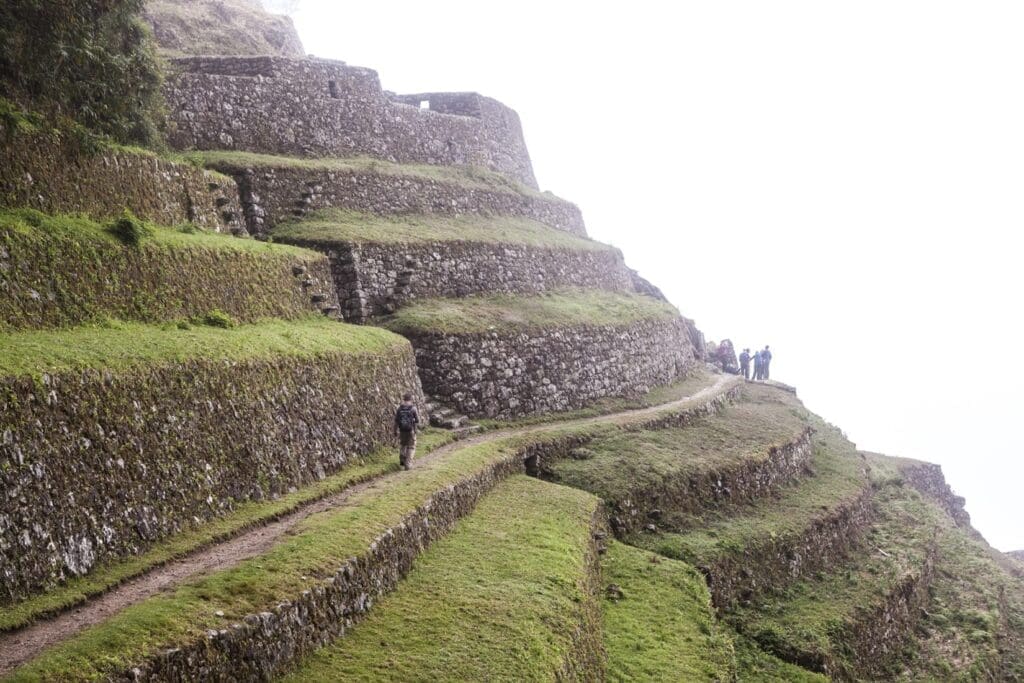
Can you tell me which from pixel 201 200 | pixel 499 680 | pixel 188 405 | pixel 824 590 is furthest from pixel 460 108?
pixel 499 680

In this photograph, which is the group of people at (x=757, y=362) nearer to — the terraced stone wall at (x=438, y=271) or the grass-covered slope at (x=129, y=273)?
the terraced stone wall at (x=438, y=271)

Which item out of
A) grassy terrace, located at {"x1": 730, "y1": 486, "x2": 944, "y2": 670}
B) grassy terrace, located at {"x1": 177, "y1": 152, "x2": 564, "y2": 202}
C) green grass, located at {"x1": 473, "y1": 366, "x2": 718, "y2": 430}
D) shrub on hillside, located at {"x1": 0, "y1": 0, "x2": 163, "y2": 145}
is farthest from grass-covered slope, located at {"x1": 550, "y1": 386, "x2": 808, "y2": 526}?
shrub on hillside, located at {"x1": 0, "y1": 0, "x2": 163, "y2": 145}

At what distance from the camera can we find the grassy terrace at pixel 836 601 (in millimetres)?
21062

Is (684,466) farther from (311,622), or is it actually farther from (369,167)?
(369,167)

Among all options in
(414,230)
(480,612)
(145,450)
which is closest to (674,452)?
(414,230)

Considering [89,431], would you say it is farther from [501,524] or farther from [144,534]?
[501,524]

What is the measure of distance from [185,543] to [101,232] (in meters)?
6.91

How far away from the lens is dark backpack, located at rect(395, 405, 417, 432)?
21406 mm

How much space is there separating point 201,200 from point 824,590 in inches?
776

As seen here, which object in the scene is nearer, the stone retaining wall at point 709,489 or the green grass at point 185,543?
the green grass at point 185,543

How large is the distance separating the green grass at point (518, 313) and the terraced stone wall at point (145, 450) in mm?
7924

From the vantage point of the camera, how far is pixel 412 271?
102ft

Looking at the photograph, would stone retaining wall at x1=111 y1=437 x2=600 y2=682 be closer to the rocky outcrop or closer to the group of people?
the rocky outcrop

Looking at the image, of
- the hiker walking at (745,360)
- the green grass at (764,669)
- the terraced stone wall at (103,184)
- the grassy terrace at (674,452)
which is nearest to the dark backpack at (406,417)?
the grassy terrace at (674,452)
